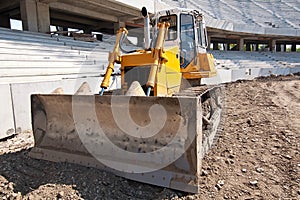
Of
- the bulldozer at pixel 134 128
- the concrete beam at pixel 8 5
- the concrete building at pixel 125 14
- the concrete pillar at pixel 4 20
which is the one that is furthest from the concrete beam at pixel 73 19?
the bulldozer at pixel 134 128

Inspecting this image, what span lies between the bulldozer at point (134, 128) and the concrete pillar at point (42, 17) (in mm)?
9248

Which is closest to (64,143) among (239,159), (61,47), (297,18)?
(239,159)

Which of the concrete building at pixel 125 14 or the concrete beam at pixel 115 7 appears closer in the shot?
the concrete building at pixel 125 14

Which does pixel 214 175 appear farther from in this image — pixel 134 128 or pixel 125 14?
pixel 125 14

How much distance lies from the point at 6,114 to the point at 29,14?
822 centimetres

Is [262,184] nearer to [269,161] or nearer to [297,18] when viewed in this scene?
[269,161]

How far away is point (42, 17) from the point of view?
11.6m

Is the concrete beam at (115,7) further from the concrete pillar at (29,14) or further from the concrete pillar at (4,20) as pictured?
the concrete pillar at (4,20)

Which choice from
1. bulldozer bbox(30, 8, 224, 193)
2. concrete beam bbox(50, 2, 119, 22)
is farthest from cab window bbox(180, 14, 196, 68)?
concrete beam bbox(50, 2, 119, 22)

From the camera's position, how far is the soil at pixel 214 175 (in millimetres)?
2562

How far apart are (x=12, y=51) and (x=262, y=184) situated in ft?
25.8

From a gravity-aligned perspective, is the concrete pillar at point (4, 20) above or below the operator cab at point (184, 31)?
above

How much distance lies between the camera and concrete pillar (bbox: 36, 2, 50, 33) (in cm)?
1144

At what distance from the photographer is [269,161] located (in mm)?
3191
